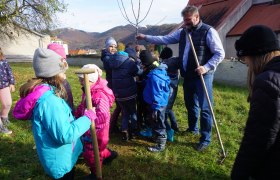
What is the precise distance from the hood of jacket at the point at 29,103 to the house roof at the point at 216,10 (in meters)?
21.4

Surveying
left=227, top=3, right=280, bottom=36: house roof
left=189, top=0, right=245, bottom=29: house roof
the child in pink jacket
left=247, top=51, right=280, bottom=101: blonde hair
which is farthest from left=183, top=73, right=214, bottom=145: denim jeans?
left=189, top=0, right=245, bottom=29: house roof

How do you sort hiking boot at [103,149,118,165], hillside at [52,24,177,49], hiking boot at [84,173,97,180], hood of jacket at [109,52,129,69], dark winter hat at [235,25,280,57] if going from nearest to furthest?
dark winter hat at [235,25,280,57] < hiking boot at [84,173,97,180] < hiking boot at [103,149,118,165] < hood of jacket at [109,52,129,69] < hillside at [52,24,177,49]

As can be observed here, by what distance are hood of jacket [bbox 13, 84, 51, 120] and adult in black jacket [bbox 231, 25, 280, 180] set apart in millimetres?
1737

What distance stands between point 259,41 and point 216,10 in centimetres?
2416

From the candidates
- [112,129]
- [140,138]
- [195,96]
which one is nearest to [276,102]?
[195,96]

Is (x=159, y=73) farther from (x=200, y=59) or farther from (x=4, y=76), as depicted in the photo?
(x=4, y=76)

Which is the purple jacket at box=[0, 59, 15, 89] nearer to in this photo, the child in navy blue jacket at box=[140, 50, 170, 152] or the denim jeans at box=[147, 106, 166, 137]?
the child in navy blue jacket at box=[140, 50, 170, 152]

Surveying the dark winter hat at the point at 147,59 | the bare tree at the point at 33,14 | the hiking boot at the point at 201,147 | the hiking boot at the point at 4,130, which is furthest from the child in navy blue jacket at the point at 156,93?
the bare tree at the point at 33,14

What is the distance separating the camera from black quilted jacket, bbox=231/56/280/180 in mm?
1837

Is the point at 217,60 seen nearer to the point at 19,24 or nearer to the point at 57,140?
the point at 57,140

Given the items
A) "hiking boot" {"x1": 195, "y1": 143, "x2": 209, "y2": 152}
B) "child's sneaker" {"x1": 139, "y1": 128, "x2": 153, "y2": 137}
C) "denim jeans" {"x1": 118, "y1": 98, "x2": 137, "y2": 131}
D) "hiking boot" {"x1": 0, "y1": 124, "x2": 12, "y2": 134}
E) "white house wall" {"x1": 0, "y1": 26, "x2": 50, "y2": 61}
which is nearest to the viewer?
"hiking boot" {"x1": 195, "y1": 143, "x2": 209, "y2": 152}

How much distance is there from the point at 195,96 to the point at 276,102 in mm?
3120

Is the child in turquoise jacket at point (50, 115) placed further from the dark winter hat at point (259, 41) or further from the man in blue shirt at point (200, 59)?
the man in blue shirt at point (200, 59)

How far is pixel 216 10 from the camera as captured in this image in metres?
24.5
